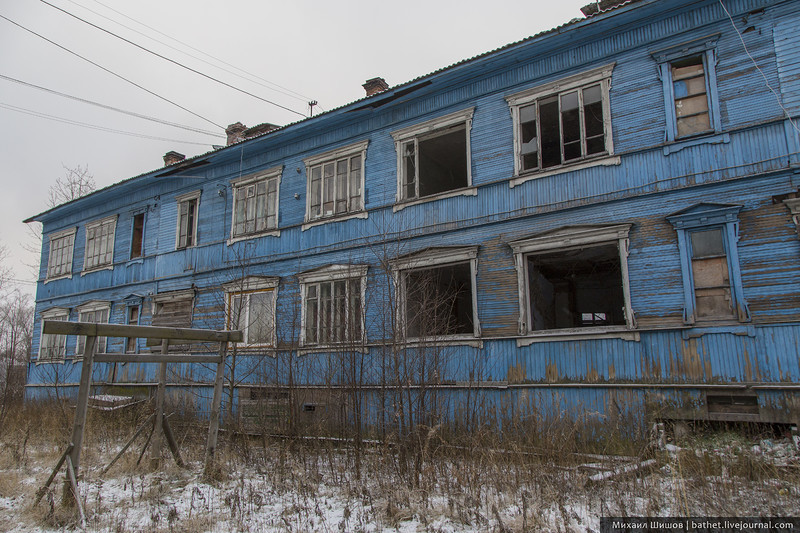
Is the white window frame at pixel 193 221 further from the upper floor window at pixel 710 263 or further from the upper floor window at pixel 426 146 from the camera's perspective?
the upper floor window at pixel 710 263

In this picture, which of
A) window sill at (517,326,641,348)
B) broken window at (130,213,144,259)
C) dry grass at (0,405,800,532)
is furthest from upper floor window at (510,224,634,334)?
broken window at (130,213,144,259)

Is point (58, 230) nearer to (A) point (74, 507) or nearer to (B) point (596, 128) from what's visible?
(A) point (74, 507)

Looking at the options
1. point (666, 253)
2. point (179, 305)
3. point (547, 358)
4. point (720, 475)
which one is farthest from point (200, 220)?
point (720, 475)

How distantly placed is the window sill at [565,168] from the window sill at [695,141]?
2.85ft

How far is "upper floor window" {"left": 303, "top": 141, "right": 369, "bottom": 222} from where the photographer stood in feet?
44.5

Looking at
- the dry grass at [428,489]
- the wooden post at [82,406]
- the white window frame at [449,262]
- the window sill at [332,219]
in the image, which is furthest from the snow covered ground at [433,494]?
the window sill at [332,219]

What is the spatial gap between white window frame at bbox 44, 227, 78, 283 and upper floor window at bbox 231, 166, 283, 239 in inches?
370

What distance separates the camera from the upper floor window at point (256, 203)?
595 inches

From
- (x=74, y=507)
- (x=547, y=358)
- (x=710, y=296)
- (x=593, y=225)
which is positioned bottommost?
(x=74, y=507)

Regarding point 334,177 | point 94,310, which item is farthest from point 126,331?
point 94,310

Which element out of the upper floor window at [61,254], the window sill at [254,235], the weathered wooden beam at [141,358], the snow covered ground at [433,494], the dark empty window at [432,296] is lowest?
the snow covered ground at [433,494]

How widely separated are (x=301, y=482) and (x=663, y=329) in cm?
641

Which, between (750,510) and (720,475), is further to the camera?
(720,475)

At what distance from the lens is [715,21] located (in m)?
9.41
